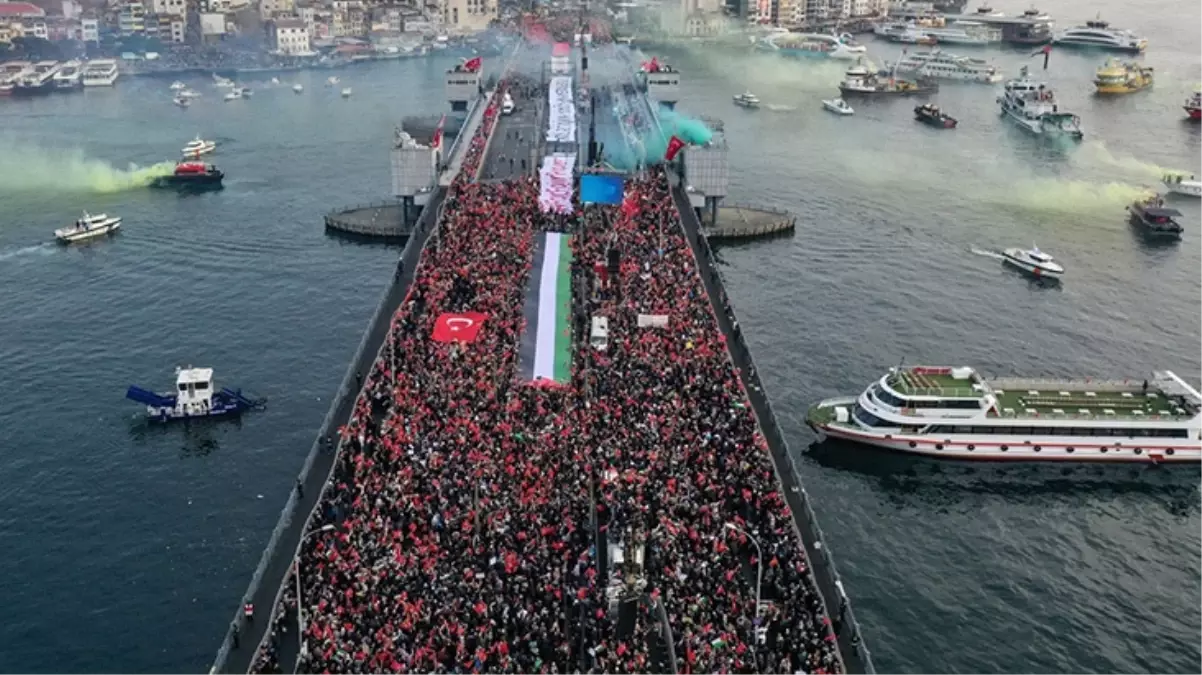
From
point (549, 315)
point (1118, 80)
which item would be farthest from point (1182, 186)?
point (549, 315)

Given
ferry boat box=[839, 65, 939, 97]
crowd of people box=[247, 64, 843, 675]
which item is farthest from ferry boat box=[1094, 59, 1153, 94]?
crowd of people box=[247, 64, 843, 675]

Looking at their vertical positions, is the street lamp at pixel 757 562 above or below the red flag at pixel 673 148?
below

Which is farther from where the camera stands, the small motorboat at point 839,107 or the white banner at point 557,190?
the small motorboat at point 839,107

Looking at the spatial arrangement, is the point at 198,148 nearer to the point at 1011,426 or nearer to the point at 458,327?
the point at 458,327

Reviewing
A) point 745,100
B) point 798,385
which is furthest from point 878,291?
point 745,100

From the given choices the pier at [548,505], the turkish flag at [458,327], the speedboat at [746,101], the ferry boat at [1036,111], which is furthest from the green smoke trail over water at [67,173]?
the ferry boat at [1036,111]

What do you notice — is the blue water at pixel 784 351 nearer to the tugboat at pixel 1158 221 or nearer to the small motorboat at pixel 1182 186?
the tugboat at pixel 1158 221
